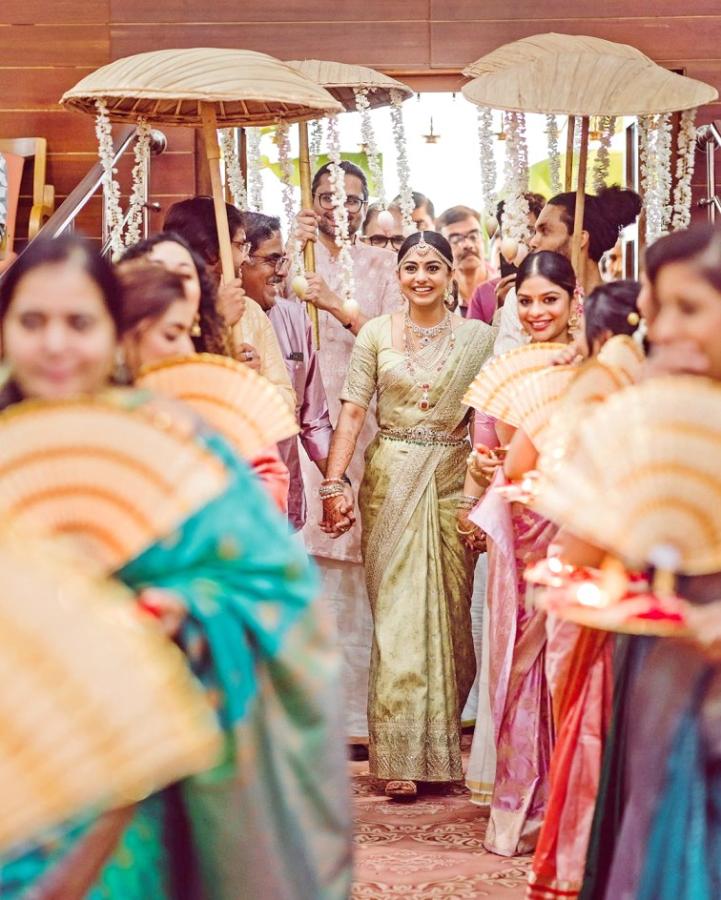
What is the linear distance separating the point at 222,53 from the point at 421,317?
49.1 inches

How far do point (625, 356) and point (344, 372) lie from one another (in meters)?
3.34

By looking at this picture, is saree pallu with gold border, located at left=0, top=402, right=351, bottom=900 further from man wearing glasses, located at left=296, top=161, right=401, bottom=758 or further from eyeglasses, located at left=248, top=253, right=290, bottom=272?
man wearing glasses, located at left=296, top=161, right=401, bottom=758

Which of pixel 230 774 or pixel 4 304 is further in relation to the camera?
pixel 4 304

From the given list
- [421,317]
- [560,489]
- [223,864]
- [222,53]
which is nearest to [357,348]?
[421,317]

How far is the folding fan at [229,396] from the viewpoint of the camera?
10.5 ft

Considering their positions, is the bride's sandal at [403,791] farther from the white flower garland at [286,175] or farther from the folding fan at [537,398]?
the white flower garland at [286,175]

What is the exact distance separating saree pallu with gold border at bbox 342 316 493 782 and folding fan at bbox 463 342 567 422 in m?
1.30

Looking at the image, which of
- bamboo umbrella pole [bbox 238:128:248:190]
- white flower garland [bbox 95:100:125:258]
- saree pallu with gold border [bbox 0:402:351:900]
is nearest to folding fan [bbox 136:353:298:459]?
saree pallu with gold border [bbox 0:402:351:900]

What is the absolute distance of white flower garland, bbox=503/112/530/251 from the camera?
6.10 meters

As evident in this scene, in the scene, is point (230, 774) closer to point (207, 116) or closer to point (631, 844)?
point (631, 844)

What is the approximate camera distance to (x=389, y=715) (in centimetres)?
564

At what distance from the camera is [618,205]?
584cm

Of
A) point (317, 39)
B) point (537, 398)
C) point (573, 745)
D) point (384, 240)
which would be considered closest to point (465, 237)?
point (384, 240)

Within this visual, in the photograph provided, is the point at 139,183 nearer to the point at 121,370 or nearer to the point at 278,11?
the point at 278,11
